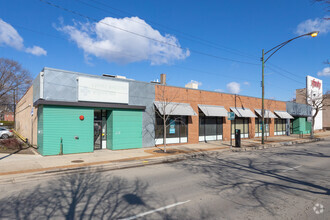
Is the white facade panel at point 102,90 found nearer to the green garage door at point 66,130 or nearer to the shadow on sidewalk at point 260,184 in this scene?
the green garage door at point 66,130

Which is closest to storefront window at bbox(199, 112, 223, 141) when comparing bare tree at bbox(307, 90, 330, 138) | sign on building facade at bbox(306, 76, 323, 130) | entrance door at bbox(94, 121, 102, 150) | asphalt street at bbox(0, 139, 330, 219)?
entrance door at bbox(94, 121, 102, 150)

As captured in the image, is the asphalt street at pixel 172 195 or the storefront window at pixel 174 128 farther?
the storefront window at pixel 174 128

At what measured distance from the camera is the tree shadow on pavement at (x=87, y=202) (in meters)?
4.89

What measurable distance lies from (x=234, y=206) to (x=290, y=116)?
31.5 metres

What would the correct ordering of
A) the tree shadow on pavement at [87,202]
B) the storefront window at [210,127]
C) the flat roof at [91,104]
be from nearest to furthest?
1. the tree shadow on pavement at [87,202]
2. the flat roof at [91,104]
3. the storefront window at [210,127]

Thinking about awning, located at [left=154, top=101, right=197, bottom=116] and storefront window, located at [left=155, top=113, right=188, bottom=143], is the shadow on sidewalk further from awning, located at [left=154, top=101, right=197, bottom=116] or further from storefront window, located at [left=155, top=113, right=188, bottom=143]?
storefront window, located at [left=155, top=113, right=188, bottom=143]

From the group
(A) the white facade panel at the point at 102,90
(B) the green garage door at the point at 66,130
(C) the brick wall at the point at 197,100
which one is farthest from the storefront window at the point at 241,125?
(B) the green garage door at the point at 66,130

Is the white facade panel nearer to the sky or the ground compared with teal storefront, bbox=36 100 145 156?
nearer to the sky

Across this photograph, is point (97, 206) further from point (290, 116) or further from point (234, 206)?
point (290, 116)

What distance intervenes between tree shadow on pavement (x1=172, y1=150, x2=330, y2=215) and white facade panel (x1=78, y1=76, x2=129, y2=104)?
7.76 metres

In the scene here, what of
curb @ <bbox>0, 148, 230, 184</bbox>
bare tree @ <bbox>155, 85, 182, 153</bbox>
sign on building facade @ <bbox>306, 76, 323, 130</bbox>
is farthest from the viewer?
sign on building facade @ <bbox>306, 76, 323, 130</bbox>

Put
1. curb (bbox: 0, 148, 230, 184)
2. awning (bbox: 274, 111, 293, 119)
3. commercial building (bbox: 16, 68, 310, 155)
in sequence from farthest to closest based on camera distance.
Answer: awning (bbox: 274, 111, 293, 119) → commercial building (bbox: 16, 68, 310, 155) → curb (bbox: 0, 148, 230, 184)

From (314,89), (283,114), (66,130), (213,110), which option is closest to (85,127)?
(66,130)

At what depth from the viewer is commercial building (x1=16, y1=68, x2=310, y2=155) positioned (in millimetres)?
12953
